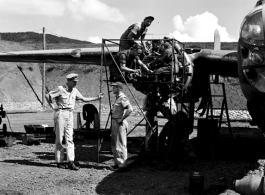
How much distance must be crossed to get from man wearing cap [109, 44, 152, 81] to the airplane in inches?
20.8

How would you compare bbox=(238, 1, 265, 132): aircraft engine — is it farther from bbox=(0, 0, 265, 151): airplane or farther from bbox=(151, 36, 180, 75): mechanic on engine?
bbox=(151, 36, 180, 75): mechanic on engine

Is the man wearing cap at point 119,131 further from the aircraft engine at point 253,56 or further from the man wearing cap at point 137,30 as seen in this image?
the aircraft engine at point 253,56

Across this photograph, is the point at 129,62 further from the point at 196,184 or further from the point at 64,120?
the point at 196,184

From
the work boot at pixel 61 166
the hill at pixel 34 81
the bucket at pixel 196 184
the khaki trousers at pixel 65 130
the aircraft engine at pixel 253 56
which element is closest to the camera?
the aircraft engine at pixel 253 56

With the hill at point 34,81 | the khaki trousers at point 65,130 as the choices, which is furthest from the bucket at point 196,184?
the hill at point 34,81

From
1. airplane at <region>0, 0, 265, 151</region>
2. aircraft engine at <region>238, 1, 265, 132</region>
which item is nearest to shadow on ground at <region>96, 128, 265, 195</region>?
airplane at <region>0, 0, 265, 151</region>

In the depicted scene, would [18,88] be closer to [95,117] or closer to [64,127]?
[95,117]

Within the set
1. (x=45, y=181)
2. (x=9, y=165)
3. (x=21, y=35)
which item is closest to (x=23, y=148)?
(x=9, y=165)

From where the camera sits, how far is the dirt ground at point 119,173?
712 cm

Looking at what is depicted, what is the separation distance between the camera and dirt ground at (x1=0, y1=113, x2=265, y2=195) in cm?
712

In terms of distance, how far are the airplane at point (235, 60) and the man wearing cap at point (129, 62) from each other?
53 centimetres

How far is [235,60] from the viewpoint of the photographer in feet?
36.0

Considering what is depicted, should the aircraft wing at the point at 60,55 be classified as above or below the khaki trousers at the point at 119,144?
above

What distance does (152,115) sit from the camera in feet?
34.9
